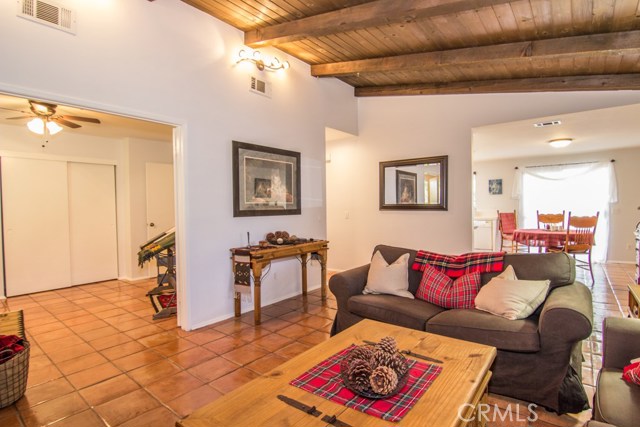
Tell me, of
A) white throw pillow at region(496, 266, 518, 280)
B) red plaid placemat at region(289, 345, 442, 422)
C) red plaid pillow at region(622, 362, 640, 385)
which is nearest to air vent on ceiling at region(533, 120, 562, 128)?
white throw pillow at region(496, 266, 518, 280)

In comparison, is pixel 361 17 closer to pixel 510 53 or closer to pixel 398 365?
pixel 510 53

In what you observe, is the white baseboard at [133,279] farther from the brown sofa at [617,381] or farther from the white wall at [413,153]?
the brown sofa at [617,381]

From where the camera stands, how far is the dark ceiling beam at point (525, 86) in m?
3.63

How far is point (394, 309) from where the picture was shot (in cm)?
255

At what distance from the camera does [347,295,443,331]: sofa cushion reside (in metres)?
2.44

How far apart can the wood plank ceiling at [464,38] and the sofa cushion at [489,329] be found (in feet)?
7.49

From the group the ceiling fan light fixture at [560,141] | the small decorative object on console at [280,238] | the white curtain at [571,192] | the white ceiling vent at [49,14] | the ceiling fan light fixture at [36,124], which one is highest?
the white ceiling vent at [49,14]

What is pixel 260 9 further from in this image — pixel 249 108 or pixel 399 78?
pixel 399 78

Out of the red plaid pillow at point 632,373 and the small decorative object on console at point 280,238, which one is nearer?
the red plaid pillow at point 632,373

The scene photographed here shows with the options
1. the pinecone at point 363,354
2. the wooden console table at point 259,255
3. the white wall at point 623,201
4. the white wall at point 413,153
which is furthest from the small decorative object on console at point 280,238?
the white wall at point 623,201

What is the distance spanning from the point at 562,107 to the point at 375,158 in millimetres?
2502

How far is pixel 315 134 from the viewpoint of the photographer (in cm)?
478

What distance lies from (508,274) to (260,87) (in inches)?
128

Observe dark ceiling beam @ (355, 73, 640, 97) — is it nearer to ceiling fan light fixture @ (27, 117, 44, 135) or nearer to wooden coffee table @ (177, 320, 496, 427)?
wooden coffee table @ (177, 320, 496, 427)
